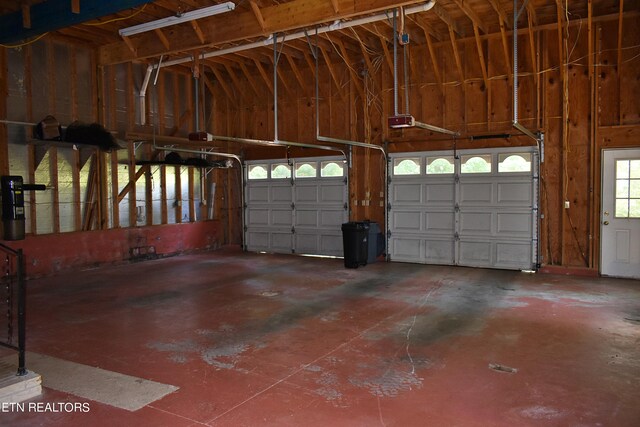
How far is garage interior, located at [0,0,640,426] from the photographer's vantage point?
3.88 m

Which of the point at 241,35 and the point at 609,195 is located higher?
the point at 241,35

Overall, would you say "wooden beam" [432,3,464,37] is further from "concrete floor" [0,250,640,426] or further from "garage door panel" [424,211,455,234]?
"concrete floor" [0,250,640,426]

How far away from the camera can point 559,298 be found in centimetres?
675

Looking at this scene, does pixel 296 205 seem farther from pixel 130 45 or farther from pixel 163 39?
pixel 130 45

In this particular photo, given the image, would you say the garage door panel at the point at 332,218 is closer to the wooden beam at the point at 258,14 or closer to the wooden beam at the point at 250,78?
the wooden beam at the point at 250,78

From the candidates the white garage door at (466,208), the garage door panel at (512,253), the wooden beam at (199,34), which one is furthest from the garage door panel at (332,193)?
the wooden beam at (199,34)

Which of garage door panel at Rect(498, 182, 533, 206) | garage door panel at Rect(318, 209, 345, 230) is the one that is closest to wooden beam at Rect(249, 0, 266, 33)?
garage door panel at Rect(318, 209, 345, 230)

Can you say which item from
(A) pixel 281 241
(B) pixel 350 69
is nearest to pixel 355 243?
(A) pixel 281 241

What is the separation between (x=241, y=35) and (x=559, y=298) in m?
6.13

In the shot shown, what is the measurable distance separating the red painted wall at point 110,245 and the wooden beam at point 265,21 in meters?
3.55

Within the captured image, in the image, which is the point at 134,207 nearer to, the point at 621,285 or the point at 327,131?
the point at 327,131

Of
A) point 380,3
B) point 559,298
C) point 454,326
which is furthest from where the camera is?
point 559,298

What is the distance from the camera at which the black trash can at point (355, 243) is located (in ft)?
30.7

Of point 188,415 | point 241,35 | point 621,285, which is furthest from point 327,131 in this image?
point 188,415
